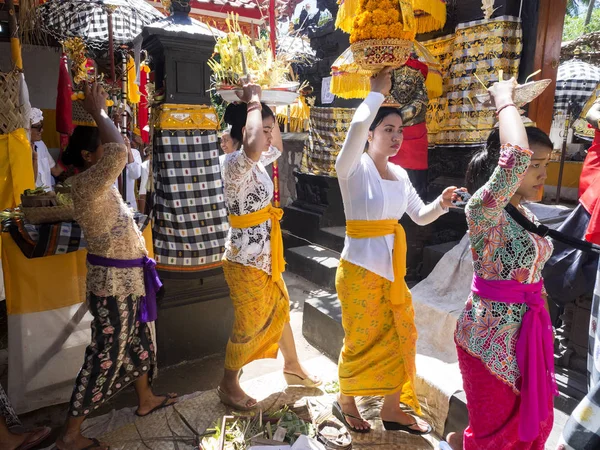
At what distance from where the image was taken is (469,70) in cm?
444

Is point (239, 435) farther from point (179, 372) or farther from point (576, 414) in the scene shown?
point (576, 414)

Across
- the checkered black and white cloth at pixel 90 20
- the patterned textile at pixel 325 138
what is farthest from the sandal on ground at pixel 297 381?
the checkered black and white cloth at pixel 90 20

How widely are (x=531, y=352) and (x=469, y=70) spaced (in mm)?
3475

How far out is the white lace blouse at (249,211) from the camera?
2650 millimetres

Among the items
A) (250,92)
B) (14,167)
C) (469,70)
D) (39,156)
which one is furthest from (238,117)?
(39,156)

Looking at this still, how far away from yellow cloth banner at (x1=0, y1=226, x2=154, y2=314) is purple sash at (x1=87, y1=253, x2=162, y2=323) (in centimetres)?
57

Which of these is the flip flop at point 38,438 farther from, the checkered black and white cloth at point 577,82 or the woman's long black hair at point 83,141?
the checkered black and white cloth at point 577,82

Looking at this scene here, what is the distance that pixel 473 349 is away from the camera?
188 centimetres

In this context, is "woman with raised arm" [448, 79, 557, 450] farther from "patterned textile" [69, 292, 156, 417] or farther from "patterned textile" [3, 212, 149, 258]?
"patterned textile" [3, 212, 149, 258]

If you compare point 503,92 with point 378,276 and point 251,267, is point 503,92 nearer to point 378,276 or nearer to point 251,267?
point 378,276

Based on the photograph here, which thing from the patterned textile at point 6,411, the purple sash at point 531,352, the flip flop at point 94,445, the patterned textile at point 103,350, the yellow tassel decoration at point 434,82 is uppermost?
the yellow tassel decoration at point 434,82

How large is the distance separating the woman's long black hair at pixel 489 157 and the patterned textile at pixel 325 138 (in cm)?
434

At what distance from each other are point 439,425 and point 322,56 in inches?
238

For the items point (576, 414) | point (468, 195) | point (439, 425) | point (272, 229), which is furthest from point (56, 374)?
point (576, 414)
